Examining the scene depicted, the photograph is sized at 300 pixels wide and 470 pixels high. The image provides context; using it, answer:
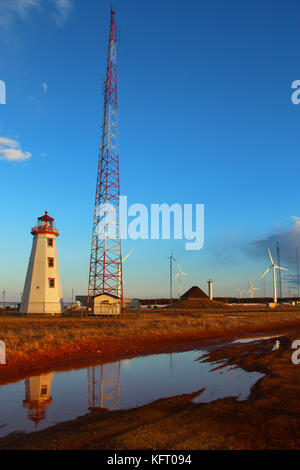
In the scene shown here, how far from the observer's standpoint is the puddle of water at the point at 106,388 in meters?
11.7

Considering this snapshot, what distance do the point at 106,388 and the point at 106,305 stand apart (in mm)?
39465

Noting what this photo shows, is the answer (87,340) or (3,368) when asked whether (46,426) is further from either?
(87,340)

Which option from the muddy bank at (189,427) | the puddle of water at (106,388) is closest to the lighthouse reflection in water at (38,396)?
the puddle of water at (106,388)

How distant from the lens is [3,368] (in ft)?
59.1

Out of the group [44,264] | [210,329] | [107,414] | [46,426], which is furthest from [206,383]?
[44,264]


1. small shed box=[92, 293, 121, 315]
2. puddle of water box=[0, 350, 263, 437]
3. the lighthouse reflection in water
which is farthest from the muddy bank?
small shed box=[92, 293, 121, 315]

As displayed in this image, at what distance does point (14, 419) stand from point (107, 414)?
287cm

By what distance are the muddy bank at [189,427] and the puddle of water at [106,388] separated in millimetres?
832

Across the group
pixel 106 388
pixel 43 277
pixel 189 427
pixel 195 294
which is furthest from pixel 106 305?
pixel 195 294

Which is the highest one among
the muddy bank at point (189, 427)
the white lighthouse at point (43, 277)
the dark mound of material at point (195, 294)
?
the white lighthouse at point (43, 277)

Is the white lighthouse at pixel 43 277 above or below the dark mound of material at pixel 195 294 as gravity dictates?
above

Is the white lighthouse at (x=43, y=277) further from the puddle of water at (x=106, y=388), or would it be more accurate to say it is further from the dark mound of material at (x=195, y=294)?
the dark mound of material at (x=195, y=294)

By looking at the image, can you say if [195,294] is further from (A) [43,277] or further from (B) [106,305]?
(A) [43,277]

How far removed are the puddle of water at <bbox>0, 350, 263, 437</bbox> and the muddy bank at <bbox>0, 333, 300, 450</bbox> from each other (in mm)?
832
